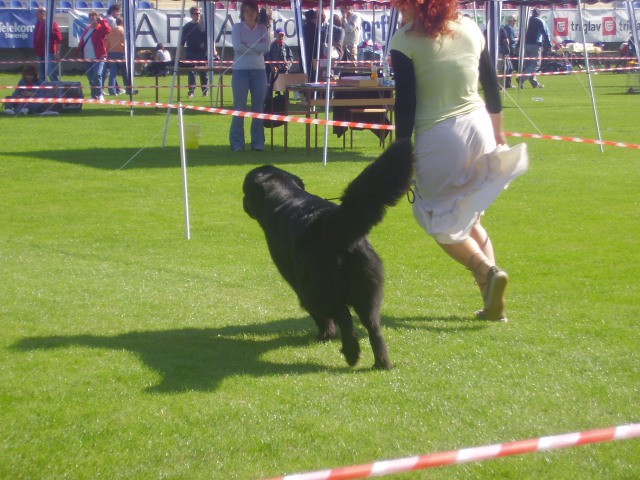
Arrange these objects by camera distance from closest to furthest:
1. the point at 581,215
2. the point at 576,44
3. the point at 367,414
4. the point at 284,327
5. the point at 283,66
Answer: the point at 367,414
the point at 284,327
the point at 581,215
the point at 283,66
the point at 576,44

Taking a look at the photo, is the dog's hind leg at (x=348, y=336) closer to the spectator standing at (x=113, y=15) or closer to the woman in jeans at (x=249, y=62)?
the woman in jeans at (x=249, y=62)

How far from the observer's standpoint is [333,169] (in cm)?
1292

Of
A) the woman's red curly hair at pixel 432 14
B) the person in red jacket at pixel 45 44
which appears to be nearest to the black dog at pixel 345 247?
the woman's red curly hair at pixel 432 14

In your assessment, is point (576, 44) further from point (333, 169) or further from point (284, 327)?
point (284, 327)

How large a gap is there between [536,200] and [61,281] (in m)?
5.54

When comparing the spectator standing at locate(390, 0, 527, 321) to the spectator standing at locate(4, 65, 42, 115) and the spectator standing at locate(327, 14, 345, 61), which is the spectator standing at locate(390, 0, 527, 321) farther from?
the spectator standing at locate(327, 14, 345, 61)

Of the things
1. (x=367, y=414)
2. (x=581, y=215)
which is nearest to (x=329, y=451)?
(x=367, y=414)

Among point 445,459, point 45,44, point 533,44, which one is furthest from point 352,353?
point 533,44

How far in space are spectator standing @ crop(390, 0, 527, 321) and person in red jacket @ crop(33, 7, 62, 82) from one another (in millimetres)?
17132

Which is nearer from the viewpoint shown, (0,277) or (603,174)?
(0,277)

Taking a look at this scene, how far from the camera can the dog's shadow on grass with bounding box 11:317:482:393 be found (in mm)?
4898

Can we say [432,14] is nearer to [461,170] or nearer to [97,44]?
[461,170]

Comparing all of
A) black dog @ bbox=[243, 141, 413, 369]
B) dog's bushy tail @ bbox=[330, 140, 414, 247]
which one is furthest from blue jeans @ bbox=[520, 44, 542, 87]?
dog's bushy tail @ bbox=[330, 140, 414, 247]

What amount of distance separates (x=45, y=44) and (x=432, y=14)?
684 inches
